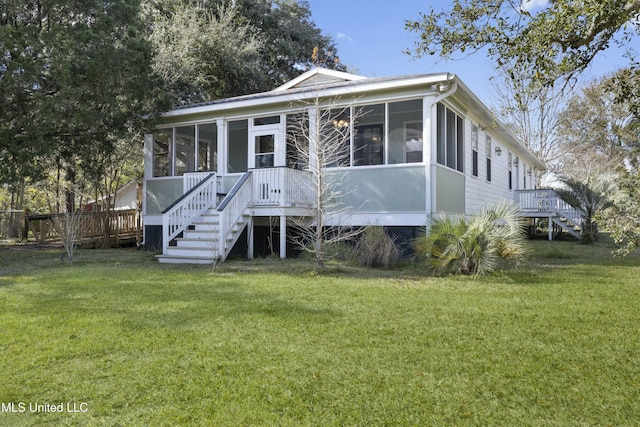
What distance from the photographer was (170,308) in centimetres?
504

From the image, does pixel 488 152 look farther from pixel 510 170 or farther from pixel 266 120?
pixel 266 120

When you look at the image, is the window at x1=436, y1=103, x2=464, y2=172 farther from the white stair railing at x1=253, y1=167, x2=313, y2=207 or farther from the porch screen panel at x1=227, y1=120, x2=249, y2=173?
the porch screen panel at x1=227, y1=120, x2=249, y2=173

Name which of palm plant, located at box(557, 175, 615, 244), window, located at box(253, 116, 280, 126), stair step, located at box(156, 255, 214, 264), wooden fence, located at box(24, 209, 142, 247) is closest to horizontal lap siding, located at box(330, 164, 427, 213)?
window, located at box(253, 116, 280, 126)

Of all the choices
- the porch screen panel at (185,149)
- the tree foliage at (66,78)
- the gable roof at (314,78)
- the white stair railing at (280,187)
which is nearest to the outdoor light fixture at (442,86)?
the white stair railing at (280,187)

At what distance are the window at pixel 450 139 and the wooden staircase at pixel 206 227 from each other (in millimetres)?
4480

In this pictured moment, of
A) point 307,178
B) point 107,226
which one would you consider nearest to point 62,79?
point 107,226

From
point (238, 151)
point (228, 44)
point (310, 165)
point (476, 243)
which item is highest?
point (228, 44)

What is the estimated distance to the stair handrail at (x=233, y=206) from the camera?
9.30m

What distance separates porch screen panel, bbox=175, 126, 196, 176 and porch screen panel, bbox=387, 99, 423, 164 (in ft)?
19.1

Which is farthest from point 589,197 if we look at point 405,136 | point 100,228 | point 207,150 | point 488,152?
point 100,228

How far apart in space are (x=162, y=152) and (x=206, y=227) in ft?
17.1

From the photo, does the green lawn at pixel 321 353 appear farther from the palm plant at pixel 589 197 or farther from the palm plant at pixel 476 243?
the palm plant at pixel 589 197

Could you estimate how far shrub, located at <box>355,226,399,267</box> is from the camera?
8797 millimetres

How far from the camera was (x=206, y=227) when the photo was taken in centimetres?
1008
